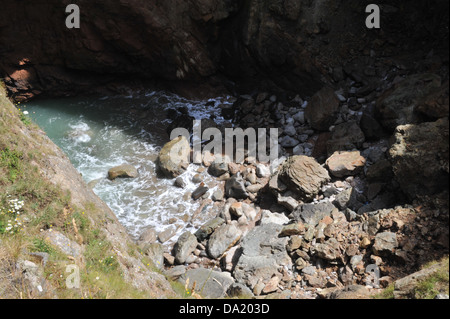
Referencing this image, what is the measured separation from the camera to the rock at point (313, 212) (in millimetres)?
8203

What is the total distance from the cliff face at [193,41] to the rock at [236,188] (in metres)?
4.50

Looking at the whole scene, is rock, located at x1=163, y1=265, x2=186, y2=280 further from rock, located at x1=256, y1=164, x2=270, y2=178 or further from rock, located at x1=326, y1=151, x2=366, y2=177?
rock, located at x1=326, y1=151, x2=366, y2=177

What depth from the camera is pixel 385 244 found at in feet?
21.5

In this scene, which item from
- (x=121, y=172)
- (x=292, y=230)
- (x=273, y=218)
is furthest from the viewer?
(x=121, y=172)

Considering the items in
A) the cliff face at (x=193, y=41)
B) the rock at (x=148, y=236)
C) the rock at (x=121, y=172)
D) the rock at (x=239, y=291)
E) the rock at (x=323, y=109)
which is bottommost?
the rock at (x=239, y=291)

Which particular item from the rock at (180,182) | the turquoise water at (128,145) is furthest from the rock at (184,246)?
the rock at (180,182)

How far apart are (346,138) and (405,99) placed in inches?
70.2

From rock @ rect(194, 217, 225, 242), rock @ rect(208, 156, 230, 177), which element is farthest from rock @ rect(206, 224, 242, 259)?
rock @ rect(208, 156, 230, 177)

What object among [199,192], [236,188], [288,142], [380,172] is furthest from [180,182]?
[380,172]

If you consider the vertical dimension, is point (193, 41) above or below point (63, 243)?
above

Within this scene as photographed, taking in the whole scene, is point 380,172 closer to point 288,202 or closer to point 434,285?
point 288,202

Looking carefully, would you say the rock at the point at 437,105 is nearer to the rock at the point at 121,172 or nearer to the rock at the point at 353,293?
the rock at the point at 353,293

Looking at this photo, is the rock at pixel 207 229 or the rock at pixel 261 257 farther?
the rock at pixel 207 229
